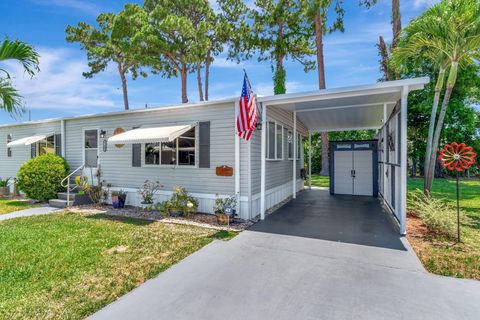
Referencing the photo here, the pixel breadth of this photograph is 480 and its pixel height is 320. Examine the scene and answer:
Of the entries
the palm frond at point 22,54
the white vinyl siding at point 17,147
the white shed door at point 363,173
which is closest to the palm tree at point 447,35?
the white shed door at point 363,173

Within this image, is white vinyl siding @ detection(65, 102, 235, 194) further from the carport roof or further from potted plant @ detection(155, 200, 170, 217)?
the carport roof

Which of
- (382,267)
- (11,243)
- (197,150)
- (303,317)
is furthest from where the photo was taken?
(197,150)

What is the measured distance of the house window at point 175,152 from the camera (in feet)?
26.5

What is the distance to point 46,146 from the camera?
456 inches

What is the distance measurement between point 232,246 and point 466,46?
7381 mm

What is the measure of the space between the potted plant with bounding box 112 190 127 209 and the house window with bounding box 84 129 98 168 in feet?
6.55

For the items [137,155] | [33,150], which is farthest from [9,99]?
[33,150]

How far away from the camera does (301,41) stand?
64.0ft

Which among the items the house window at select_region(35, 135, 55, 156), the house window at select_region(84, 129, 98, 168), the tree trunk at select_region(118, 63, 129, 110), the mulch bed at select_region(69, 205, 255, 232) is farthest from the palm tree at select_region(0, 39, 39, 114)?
the tree trunk at select_region(118, 63, 129, 110)

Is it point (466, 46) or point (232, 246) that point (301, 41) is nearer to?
point (466, 46)

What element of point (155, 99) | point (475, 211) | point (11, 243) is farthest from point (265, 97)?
point (155, 99)

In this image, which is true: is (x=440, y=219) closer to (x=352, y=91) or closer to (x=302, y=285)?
(x=352, y=91)

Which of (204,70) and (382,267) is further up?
(204,70)

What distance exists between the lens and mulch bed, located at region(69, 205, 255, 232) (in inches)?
260
